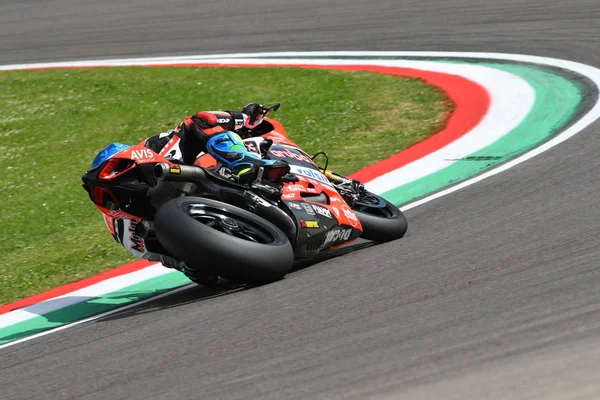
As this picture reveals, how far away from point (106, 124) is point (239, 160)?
7217 millimetres

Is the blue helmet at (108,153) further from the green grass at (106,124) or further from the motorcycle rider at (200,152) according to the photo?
the green grass at (106,124)

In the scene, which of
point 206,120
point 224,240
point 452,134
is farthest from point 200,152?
point 452,134

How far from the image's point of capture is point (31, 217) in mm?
10133

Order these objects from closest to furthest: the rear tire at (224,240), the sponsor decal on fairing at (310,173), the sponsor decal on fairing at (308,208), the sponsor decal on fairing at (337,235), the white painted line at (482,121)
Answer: the rear tire at (224,240), the sponsor decal on fairing at (308,208), the sponsor decal on fairing at (337,235), the sponsor decal on fairing at (310,173), the white painted line at (482,121)

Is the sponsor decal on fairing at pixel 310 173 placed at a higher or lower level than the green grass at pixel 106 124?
higher

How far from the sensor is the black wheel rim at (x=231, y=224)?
602 centimetres

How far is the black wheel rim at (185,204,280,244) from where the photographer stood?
19.7 feet

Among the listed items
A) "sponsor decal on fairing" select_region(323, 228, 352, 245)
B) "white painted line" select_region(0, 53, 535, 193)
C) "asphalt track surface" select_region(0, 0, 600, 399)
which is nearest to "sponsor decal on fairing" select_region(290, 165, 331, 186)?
"sponsor decal on fairing" select_region(323, 228, 352, 245)

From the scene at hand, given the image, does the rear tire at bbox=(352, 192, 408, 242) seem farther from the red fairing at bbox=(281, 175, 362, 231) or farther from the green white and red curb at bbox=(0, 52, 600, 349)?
the green white and red curb at bbox=(0, 52, 600, 349)

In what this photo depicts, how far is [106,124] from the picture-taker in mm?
13211

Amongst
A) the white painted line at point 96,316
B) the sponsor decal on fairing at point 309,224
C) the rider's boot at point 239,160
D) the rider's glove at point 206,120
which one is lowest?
the white painted line at point 96,316

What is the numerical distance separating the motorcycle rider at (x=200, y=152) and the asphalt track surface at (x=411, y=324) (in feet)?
1.34

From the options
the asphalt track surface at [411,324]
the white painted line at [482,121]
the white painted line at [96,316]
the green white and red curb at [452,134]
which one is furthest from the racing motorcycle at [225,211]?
the white painted line at [482,121]

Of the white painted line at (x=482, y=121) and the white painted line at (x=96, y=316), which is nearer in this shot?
the white painted line at (x=96, y=316)
